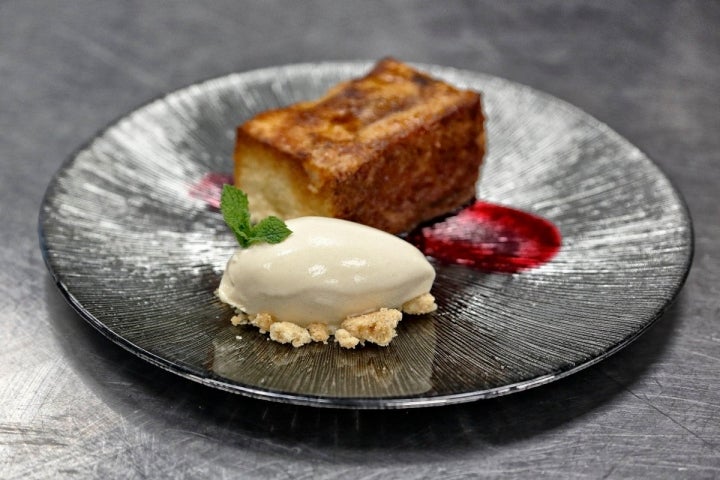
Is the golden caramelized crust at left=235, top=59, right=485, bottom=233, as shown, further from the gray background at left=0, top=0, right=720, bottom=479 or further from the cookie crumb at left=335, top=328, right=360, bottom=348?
the gray background at left=0, top=0, right=720, bottom=479

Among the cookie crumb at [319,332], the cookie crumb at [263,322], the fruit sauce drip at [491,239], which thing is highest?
the fruit sauce drip at [491,239]

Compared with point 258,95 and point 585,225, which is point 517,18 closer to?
point 258,95

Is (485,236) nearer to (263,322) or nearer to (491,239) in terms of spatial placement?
(491,239)

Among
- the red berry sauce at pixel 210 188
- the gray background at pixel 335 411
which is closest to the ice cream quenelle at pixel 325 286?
the gray background at pixel 335 411

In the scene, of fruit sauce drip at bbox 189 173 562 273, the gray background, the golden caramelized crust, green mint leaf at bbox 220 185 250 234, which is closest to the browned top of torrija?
the golden caramelized crust

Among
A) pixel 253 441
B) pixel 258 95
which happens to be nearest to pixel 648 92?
pixel 258 95

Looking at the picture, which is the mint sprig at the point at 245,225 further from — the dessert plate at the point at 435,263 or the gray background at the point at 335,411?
the gray background at the point at 335,411

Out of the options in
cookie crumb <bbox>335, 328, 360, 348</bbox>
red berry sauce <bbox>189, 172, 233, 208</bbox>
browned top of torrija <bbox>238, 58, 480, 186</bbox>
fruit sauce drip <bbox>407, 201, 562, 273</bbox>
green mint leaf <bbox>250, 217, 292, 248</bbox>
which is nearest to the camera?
cookie crumb <bbox>335, 328, 360, 348</bbox>
